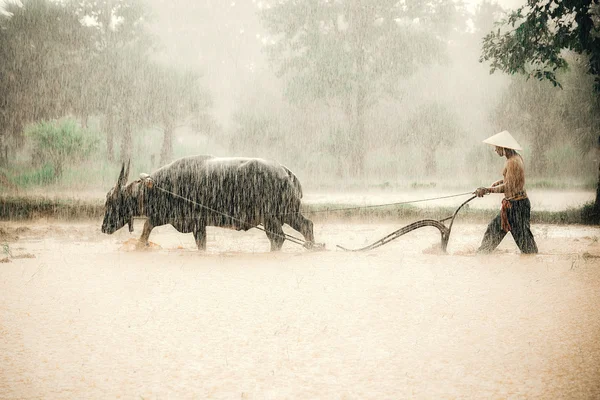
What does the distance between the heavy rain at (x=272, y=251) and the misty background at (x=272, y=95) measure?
157 mm

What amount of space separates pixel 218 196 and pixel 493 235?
4.61 m

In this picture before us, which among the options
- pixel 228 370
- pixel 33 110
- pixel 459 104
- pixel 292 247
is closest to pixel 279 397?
pixel 228 370

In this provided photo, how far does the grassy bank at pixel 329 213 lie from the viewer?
16344mm

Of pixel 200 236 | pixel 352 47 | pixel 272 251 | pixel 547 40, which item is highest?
pixel 352 47

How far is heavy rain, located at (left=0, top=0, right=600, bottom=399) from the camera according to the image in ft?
15.6

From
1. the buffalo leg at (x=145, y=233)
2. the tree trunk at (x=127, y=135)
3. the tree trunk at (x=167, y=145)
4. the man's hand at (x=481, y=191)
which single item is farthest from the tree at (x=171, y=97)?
the man's hand at (x=481, y=191)

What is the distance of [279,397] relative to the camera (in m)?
4.21

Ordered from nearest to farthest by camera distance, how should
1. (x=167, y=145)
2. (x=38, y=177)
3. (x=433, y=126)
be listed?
(x=38, y=177) → (x=167, y=145) → (x=433, y=126)

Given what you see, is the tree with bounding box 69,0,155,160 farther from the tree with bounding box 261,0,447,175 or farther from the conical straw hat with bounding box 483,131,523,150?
the conical straw hat with bounding box 483,131,523,150

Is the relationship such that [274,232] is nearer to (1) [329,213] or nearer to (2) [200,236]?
(2) [200,236]

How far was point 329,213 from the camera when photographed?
1744cm

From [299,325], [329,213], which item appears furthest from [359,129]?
[299,325]

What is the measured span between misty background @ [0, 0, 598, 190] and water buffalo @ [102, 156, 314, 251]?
1488cm

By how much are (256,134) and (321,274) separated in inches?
1177
